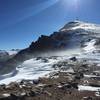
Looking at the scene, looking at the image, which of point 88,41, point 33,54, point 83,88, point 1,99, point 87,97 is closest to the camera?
point 1,99

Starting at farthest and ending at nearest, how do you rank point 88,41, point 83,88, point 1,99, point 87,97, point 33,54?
point 88,41 < point 33,54 < point 83,88 < point 87,97 < point 1,99

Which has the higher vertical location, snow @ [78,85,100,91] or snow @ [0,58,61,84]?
snow @ [0,58,61,84]

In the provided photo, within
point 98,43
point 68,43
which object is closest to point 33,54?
point 68,43

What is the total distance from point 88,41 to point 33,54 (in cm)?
4094

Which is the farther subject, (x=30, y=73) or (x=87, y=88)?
(x=30, y=73)

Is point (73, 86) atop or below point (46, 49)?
below

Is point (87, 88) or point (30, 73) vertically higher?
point (30, 73)

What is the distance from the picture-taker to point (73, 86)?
5100 centimetres

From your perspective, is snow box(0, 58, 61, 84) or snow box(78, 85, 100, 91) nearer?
snow box(78, 85, 100, 91)

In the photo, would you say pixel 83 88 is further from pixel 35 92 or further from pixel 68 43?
pixel 68 43

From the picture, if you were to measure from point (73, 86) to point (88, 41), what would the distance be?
5688 inches

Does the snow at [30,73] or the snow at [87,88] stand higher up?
the snow at [30,73]

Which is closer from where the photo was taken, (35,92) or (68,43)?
(35,92)

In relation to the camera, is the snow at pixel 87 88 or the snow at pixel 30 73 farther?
the snow at pixel 30 73
